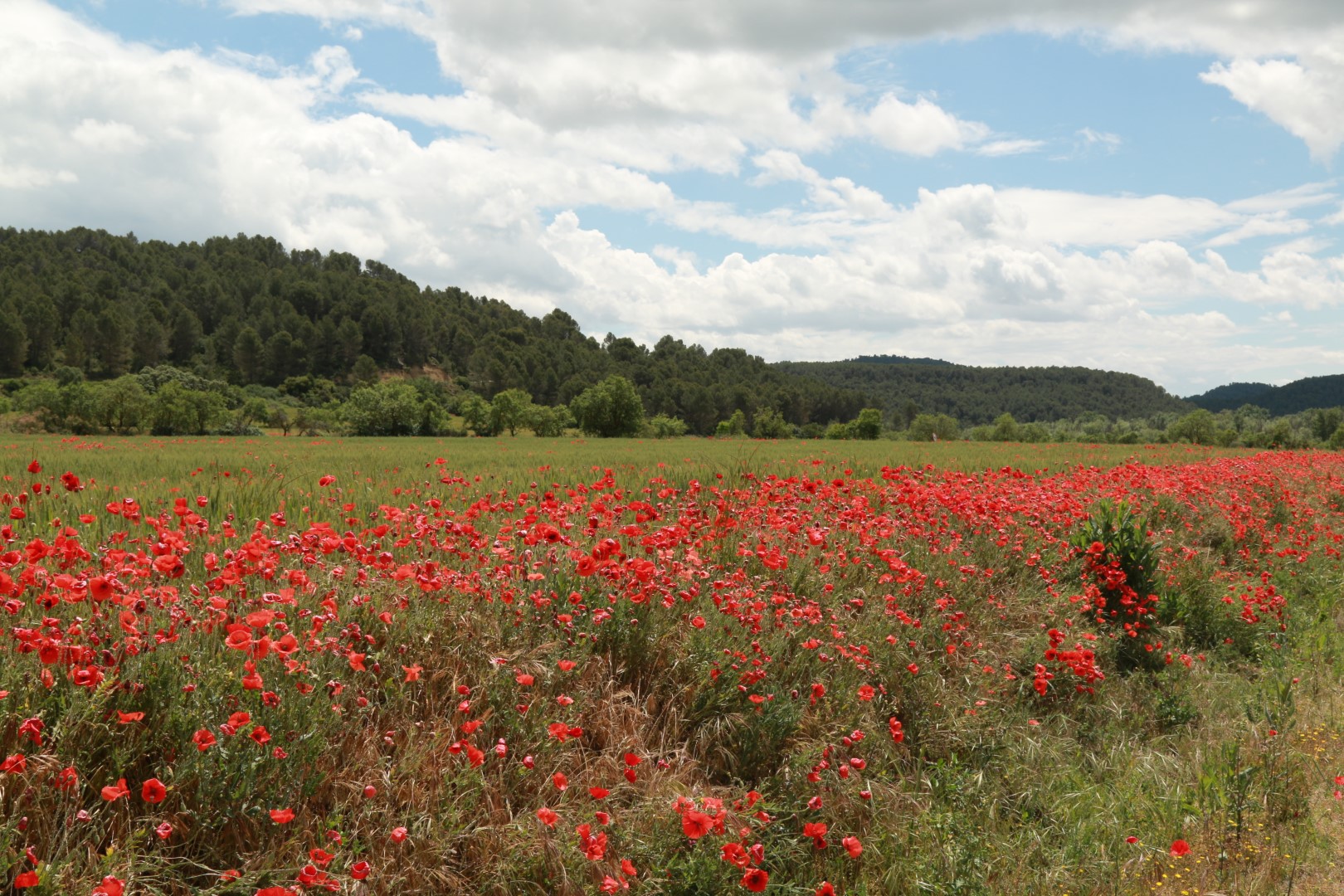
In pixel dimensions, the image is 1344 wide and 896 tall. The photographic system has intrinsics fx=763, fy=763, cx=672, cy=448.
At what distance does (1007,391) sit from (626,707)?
178012 mm

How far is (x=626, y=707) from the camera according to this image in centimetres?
404

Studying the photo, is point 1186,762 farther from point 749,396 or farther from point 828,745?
point 749,396

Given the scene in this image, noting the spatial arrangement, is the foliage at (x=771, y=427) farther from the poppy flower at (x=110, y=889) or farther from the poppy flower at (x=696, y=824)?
the poppy flower at (x=110, y=889)

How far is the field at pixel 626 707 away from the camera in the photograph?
277 centimetres

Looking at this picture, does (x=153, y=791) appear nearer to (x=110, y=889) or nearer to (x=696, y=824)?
(x=110, y=889)

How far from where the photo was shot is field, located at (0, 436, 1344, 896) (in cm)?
277

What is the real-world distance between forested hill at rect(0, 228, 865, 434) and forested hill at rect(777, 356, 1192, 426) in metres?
40.4

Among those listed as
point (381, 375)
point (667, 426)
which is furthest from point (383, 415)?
point (381, 375)

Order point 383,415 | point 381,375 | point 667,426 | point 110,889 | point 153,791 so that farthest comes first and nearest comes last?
point 381,375 < point 667,426 < point 383,415 < point 153,791 < point 110,889

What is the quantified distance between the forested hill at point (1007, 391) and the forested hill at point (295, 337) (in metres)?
40.4

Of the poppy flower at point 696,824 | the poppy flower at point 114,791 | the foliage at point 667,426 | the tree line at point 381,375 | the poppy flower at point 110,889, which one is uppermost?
the tree line at point 381,375

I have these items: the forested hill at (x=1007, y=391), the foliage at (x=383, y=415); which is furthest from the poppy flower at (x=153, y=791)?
the forested hill at (x=1007, y=391)

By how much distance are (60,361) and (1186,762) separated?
370 feet

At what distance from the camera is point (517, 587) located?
4.34 meters
